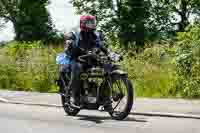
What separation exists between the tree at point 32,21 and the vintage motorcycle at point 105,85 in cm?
3949

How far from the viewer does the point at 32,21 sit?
52.1 meters

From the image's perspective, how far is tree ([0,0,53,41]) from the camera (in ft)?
168

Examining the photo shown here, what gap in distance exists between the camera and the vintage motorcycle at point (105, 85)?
10.8 metres

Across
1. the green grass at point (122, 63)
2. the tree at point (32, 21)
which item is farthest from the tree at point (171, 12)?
the green grass at point (122, 63)

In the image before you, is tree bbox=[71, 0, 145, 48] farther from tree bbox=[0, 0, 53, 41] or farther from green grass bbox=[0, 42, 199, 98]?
green grass bbox=[0, 42, 199, 98]

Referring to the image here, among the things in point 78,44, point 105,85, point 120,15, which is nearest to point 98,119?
point 105,85

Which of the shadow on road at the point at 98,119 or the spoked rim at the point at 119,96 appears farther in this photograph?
the shadow on road at the point at 98,119

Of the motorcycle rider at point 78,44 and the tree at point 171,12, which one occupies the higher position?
the motorcycle rider at point 78,44

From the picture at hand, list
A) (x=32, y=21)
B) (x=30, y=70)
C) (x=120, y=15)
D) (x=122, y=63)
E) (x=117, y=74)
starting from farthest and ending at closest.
→ (x=32, y=21) < (x=120, y=15) < (x=30, y=70) < (x=122, y=63) < (x=117, y=74)

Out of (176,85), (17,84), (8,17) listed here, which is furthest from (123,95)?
(8,17)

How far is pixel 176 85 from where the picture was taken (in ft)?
50.8

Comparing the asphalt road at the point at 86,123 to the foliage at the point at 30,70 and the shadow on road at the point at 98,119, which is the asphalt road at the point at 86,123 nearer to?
the shadow on road at the point at 98,119

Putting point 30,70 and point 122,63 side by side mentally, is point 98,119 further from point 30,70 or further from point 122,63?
point 30,70

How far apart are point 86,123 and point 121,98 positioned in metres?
0.72
